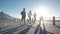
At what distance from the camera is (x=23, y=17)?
48.6ft

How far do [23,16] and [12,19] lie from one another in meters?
8.35

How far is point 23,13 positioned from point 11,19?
8464mm

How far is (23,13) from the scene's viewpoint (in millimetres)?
14820

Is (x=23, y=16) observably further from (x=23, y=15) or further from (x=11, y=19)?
(x=11, y=19)

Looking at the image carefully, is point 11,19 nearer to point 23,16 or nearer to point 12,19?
point 12,19

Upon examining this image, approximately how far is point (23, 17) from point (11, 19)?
27.6 feet

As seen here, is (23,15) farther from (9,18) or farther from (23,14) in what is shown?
(9,18)

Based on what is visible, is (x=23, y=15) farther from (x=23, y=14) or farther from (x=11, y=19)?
(x=11, y=19)

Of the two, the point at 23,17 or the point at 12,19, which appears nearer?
the point at 23,17

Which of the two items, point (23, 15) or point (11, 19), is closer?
point (23, 15)

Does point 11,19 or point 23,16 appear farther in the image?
point 11,19

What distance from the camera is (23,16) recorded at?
1480cm

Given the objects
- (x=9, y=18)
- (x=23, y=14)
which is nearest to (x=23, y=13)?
(x=23, y=14)

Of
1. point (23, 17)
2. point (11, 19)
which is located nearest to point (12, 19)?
point (11, 19)
